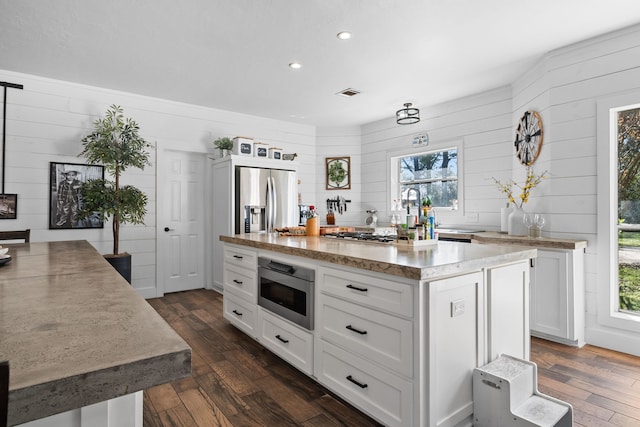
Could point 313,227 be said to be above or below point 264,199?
below

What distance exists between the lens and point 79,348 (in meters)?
0.63

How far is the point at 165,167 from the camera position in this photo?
4.89 metres

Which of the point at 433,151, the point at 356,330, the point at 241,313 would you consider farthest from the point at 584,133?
the point at 241,313

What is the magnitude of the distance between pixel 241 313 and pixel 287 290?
0.89m

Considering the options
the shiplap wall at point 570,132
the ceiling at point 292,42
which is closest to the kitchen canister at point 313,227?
the ceiling at point 292,42

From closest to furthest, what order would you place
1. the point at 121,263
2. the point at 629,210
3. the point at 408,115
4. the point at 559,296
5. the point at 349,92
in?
the point at 629,210
the point at 559,296
the point at 121,263
the point at 408,115
the point at 349,92

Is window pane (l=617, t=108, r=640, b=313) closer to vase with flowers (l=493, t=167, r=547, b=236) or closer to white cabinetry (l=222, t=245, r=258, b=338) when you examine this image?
vase with flowers (l=493, t=167, r=547, b=236)

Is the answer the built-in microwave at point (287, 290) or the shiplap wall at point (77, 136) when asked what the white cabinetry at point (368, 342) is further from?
the shiplap wall at point (77, 136)

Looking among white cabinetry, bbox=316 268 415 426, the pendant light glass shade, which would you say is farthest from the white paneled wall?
white cabinetry, bbox=316 268 415 426

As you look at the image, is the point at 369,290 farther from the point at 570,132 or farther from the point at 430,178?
the point at 430,178

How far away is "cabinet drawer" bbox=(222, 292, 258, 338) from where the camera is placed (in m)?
2.98

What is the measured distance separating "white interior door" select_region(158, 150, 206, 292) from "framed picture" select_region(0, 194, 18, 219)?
Answer: 1479 millimetres

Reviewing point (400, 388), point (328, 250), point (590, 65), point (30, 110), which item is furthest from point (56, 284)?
point (590, 65)

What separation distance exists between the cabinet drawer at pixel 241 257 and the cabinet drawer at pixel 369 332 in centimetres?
98
